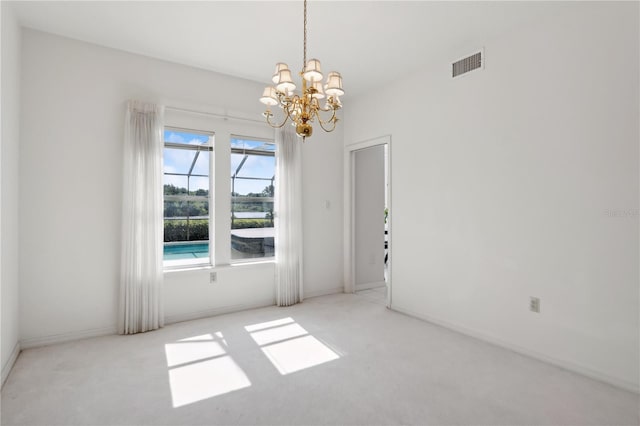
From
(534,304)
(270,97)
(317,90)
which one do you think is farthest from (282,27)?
(534,304)

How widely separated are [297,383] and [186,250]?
2.31 m

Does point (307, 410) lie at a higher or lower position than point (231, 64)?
lower

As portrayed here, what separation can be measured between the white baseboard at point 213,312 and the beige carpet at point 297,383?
304mm

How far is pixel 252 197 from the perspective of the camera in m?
4.54

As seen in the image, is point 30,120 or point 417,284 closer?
point 30,120

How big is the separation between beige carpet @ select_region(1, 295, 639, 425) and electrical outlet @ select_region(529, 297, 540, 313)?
0.43m

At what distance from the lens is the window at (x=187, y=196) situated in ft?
13.0

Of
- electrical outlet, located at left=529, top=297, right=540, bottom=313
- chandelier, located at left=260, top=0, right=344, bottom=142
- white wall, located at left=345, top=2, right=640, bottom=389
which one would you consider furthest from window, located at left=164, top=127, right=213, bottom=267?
electrical outlet, located at left=529, top=297, right=540, bottom=313

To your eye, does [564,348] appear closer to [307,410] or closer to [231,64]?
[307,410]

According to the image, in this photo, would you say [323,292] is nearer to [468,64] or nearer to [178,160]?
[178,160]

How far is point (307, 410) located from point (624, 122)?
303cm

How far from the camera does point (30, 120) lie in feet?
10.3

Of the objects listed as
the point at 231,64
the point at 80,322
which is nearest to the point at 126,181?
the point at 80,322

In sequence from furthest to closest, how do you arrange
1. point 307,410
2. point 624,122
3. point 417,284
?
1. point 417,284
2. point 624,122
3. point 307,410
